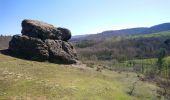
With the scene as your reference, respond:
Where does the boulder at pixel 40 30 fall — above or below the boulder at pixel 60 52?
above

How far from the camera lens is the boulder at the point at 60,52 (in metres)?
60.6

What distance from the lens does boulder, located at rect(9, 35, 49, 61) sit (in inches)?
2303

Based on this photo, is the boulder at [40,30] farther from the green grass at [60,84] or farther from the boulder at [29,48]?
the green grass at [60,84]

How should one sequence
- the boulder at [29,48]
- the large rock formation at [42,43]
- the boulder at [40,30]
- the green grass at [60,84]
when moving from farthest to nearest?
the boulder at [40,30] → the large rock formation at [42,43] → the boulder at [29,48] → the green grass at [60,84]

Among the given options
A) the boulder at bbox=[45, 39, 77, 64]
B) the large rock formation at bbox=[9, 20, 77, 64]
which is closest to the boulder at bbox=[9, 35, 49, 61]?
the large rock formation at bbox=[9, 20, 77, 64]

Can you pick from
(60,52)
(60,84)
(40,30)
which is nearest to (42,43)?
(40,30)

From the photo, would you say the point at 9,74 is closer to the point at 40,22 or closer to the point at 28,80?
the point at 28,80

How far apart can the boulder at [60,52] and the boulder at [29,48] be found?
1.67 m

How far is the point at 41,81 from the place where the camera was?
4359 centimetres

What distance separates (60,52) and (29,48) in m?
6.29

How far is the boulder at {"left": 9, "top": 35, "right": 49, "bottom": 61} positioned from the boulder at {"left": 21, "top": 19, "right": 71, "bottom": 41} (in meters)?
2.61

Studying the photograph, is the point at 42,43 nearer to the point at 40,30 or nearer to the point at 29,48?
the point at 29,48

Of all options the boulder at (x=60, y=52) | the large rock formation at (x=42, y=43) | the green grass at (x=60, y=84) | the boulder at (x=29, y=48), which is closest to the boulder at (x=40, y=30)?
the large rock formation at (x=42, y=43)

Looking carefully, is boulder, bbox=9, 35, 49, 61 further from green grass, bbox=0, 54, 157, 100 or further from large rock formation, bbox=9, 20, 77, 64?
green grass, bbox=0, 54, 157, 100
